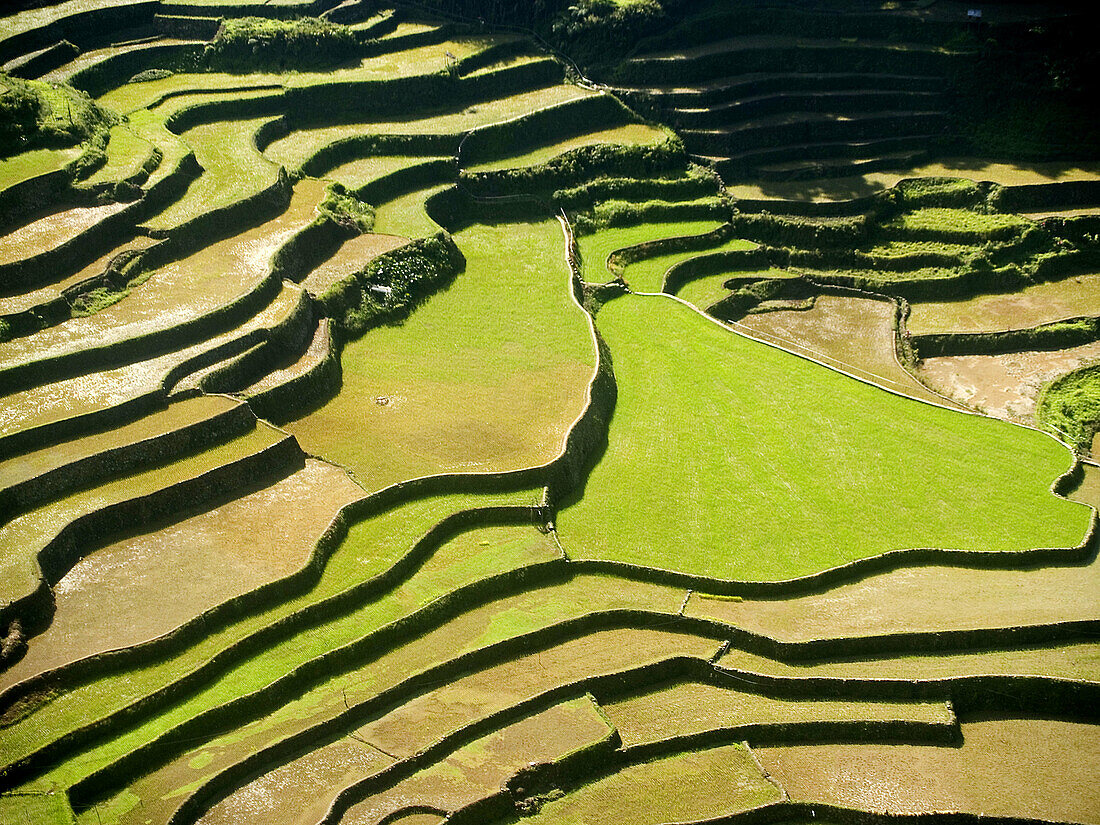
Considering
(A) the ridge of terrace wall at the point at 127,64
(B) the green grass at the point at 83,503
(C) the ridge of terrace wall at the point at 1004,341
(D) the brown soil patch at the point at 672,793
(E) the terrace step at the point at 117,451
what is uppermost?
(A) the ridge of terrace wall at the point at 127,64

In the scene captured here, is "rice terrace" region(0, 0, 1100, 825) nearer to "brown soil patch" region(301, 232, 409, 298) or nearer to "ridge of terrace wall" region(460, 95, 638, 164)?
"brown soil patch" region(301, 232, 409, 298)

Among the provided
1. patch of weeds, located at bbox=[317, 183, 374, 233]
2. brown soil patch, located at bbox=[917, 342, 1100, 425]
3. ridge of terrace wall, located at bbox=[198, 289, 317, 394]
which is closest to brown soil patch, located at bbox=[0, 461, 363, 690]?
ridge of terrace wall, located at bbox=[198, 289, 317, 394]

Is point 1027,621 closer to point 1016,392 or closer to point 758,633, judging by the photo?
point 758,633

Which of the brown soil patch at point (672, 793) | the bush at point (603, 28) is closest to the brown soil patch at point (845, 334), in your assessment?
the brown soil patch at point (672, 793)

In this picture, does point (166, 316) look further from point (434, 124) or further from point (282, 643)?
point (434, 124)

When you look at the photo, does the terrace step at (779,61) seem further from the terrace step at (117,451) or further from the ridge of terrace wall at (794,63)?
the terrace step at (117,451)
